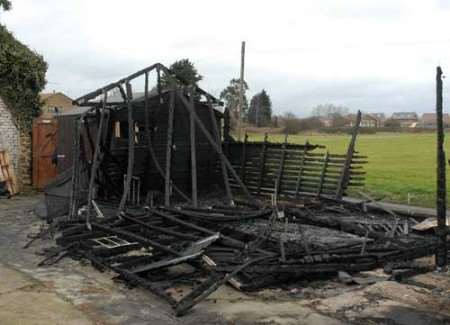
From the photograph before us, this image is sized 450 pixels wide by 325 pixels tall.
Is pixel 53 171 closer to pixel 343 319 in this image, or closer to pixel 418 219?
pixel 418 219

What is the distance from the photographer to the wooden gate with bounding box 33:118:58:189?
19.6m

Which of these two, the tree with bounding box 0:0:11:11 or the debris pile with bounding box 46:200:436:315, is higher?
the tree with bounding box 0:0:11:11

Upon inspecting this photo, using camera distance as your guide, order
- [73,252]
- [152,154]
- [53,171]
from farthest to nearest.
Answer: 1. [53,171]
2. [152,154]
3. [73,252]

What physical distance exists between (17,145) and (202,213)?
11538 millimetres

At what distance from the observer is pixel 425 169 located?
100 ft

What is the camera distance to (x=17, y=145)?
19.5 metres

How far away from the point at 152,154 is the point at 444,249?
359 inches

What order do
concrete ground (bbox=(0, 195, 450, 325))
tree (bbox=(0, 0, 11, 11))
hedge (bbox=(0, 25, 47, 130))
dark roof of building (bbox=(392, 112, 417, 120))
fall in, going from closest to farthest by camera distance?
concrete ground (bbox=(0, 195, 450, 325)) < hedge (bbox=(0, 25, 47, 130)) < tree (bbox=(0, 0, 11, 11)) < dark roof of building (bbox=(392, 112, 417, 120))

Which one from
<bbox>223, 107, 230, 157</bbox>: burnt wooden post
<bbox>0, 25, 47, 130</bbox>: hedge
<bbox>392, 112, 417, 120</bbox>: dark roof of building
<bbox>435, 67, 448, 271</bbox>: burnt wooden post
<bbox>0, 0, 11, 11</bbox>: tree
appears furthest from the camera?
<bbox>392, 112, 417, 120</bbox>: dark roof of building

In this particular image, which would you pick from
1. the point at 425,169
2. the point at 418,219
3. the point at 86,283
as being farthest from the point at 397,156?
the point at 86,283

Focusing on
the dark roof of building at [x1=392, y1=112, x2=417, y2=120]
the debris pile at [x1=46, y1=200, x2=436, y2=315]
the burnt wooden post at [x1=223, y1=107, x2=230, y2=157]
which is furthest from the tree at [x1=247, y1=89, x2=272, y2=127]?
the debris pile at [x1=46, y1=200, x2=436, y2=315]

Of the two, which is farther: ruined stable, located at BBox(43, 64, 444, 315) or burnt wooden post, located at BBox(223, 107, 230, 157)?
burnt wooden post, located at BBox(223, 107, 230, 157)

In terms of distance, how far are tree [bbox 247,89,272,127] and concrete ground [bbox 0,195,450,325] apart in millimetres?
71682

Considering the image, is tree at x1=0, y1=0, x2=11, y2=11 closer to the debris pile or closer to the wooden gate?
the wooden gate
